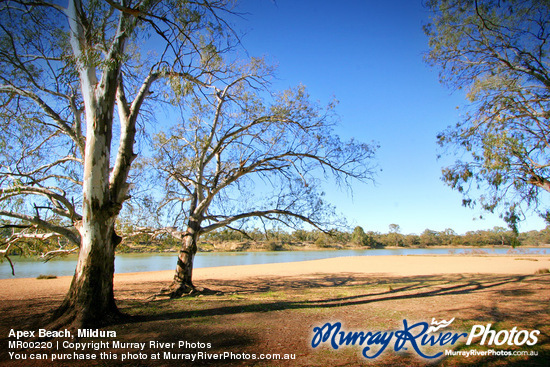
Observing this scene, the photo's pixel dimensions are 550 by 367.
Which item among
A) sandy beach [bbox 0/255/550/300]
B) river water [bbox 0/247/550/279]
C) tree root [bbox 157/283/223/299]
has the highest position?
tree root [bbox 157/283/223/299]

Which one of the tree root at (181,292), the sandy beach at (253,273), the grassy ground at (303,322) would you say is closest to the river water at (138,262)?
the sandy beach at (253,273)

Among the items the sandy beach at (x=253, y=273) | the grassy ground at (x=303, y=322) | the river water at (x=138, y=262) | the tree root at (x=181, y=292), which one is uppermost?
the grassy ground at (x=303, y=322)

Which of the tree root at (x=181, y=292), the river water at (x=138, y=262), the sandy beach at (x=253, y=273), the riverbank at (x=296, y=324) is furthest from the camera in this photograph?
the river water at (x=138, y=262)

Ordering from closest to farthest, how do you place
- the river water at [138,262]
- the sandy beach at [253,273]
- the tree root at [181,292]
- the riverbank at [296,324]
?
1. the riverbank at [296,324]
2. the tree root at [181,292]
3. the sandy beach at [253,273]
4. the river water at [138,262]

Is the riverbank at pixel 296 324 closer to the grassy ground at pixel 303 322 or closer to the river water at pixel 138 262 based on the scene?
the grassy ground at pixel 303 322

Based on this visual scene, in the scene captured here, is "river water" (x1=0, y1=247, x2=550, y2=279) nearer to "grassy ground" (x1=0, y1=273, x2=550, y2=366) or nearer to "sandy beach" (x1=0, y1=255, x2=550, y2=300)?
"sandy beach" (x1=0, y1=255, x2=550, y2=300)

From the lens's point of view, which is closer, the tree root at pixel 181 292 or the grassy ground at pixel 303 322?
the grassy ground at pixel 303 322

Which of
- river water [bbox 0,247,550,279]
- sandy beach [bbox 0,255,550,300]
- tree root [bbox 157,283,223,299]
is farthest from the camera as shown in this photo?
river water [bbox 0,247,550,279]

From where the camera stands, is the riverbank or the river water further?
the river water

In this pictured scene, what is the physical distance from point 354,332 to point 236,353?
6.23ft

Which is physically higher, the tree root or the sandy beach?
the tree root

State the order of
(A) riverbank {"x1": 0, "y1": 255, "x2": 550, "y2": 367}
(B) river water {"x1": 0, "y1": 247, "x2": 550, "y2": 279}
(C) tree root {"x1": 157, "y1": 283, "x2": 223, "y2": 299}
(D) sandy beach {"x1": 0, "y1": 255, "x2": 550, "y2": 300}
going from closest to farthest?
(A) riverbank {"x1": 0, "y1": 255, "x2": 550, "y2": 367}, (C) tree root {"x1": 157, "y1": 283, "x2": 223, "y2": 299}, (D) sandy beach {"x1": 0, "y1": 255, "x2": 550, "y2": 300}, (B) river water {"x1": 0, "y1": 247, "x2": 550, "y2": 279}

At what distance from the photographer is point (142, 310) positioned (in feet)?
19.6

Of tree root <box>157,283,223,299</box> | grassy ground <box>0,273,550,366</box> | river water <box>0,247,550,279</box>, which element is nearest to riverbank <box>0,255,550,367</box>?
grassy ground <box>0,273,550,366</box>
